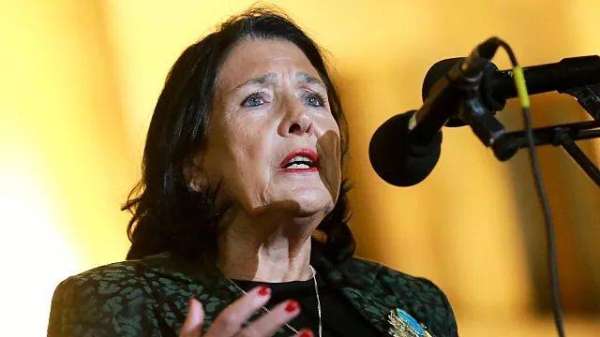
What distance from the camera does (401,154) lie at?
2.98 ft

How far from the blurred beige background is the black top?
1.55 ft

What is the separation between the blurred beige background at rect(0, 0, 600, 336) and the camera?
5.36ft

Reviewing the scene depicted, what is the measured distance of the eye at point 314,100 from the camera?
1374 mm

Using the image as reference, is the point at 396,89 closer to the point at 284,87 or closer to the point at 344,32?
the point at 344,32

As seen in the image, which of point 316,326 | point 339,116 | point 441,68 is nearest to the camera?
point 441,68

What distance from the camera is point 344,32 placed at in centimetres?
185

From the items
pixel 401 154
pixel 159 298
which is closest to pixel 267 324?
pixel 401 154

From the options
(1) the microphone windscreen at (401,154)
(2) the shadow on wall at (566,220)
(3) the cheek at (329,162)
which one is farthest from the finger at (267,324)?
(2) the shadow on wall at (566,220)

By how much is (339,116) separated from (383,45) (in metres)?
0.30

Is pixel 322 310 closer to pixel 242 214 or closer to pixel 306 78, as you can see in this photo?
pixel 242 214

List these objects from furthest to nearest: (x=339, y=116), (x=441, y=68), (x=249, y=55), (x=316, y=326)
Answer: (x=339, y=116), (x=249, y=55), (x=316, y=326), (x=441, y=68)

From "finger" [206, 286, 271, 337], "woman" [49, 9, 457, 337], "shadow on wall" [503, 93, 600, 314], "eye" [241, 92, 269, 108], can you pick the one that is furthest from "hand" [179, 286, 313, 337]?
"shadow on wall" [503, 93, 600, 314]

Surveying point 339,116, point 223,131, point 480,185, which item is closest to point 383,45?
point 339,116

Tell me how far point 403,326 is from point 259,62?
0.55m
